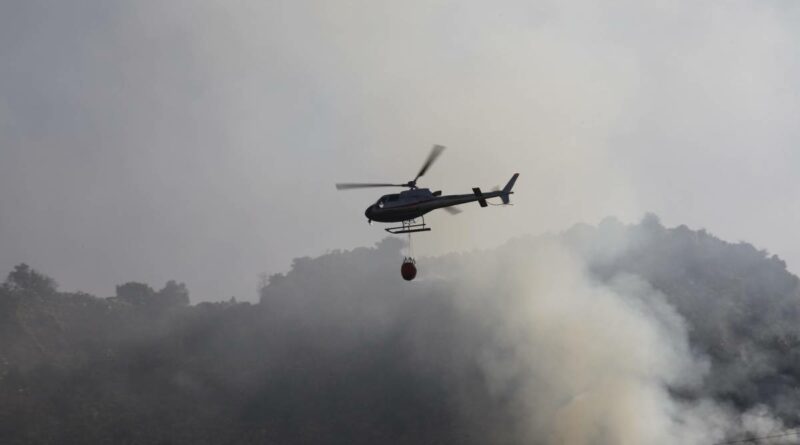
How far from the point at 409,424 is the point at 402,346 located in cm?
1420

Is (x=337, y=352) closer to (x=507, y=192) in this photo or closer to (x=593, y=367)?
(x=593, y=367)

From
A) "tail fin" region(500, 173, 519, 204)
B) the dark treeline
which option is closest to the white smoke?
the dark treeline

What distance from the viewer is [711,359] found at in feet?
356

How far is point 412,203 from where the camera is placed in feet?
166

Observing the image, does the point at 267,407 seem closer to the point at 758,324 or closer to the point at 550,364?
the point at 550,364

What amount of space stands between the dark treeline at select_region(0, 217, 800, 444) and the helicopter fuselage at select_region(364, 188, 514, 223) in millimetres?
59245

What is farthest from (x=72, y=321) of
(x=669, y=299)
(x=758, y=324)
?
(x=758, y=324)

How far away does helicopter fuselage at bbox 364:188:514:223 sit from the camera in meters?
50.3

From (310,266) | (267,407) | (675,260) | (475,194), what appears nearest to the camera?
(475,194)

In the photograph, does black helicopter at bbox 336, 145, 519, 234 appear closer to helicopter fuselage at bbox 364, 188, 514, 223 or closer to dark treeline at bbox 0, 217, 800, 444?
helicopter fuselage at bbox 364, 188, 514, 223

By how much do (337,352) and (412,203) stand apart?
7274 centimetres

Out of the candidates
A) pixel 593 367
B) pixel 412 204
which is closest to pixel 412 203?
pixel 412 204

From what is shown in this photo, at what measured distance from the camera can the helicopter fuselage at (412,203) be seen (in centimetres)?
5031

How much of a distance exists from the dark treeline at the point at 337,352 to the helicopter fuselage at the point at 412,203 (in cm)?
5924
